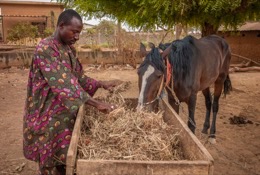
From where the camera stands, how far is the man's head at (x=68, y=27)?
226cm

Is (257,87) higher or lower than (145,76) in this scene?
lower

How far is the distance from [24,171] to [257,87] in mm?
8466

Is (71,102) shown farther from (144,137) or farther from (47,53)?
(144,137)

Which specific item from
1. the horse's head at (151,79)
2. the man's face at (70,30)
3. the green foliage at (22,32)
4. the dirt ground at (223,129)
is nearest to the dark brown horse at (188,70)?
the horse's head at (151,79)

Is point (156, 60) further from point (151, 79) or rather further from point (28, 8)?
point (28, 8)

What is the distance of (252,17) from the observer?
599 cm

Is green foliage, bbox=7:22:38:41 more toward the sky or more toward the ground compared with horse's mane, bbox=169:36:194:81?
more toward the sky

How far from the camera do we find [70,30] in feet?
7.48

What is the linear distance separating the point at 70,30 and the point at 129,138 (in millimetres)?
1022

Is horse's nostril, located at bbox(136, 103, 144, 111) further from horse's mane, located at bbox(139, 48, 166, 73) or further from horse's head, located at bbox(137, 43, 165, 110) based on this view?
horse's mane, located at bbox(139, 48, 166, 73)

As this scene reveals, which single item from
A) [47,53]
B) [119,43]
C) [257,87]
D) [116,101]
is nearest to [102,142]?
[47,53]

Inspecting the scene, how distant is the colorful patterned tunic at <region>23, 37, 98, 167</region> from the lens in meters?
2.14

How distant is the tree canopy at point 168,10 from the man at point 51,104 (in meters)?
2.77

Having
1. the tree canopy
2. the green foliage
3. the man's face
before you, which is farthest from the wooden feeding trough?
the green foliage
